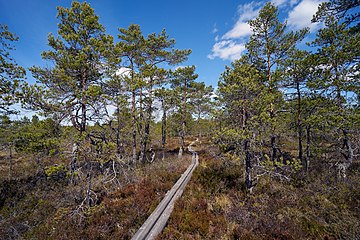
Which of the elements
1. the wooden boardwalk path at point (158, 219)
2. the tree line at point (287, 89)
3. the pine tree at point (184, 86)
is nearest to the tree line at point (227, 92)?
the tree line at point (287, 89)

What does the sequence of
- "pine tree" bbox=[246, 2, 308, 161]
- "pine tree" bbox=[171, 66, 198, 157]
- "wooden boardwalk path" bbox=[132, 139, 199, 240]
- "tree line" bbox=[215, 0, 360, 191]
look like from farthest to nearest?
"pine tree" bbox=[171, 66, 198, 157] → "pine tree" bbox=[246, 2, 308, 161] → "tree line" bbox=[215, 0, 360, 191] → "wooden boardwalk path" bbox=[132, 139, 199, 240]

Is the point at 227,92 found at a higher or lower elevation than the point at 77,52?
lower

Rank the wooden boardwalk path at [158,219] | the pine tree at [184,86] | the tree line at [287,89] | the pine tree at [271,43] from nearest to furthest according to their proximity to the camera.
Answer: the wooden boardwalk path at [158,219], the tree line at [287,89], the pine tree at [271,43], the pine tree at [184,86]

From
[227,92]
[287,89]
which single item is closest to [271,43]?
[287,89]

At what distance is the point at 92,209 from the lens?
5.84m

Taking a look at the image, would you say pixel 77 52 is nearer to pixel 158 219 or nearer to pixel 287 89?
pixel 158 219

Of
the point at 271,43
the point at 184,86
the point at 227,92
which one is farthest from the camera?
the point at 184,86

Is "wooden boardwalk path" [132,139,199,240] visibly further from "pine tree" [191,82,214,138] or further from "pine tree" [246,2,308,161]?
"pine tree" [191,82,214,138]

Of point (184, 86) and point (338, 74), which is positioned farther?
point (184, 86)

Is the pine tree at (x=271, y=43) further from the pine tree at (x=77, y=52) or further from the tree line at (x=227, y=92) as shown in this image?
the pine tree at (x=77, y=52)

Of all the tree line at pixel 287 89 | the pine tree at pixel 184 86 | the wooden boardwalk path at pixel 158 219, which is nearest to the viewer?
the wooden boardwalk path at pixel 158 219

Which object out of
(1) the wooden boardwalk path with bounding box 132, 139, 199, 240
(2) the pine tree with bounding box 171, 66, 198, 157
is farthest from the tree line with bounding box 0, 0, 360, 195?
(2) the pine tree with bounding box 171, 66, 198, 157

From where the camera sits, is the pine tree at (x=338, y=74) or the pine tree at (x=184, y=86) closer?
the pine tree at (x=338, y=74)

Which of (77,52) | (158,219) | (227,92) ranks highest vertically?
(77,52)
